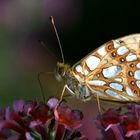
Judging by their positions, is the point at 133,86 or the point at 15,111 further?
the point at 133,86

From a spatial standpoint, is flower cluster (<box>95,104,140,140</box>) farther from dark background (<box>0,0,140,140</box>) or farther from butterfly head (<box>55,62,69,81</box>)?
dark background (<box>0,0,140,140</box>)

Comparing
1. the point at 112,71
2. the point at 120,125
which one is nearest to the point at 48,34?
the point at 112,71

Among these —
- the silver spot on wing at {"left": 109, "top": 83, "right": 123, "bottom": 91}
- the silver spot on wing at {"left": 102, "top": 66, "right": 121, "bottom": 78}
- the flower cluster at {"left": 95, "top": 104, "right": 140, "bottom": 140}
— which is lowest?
the flower cluster at {"left": 95, "top": 104, "right": 140, "bottom": 140}

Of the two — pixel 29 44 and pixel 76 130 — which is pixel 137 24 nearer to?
pixel 29 44

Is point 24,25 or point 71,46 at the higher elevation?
point 24,25

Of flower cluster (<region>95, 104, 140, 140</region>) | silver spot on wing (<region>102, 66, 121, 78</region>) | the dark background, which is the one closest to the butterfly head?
silver spot on wing (<region>102, 66, 121, 78</region>)

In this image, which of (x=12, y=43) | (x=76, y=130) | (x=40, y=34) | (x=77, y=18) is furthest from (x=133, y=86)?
(x=77, y=18)
